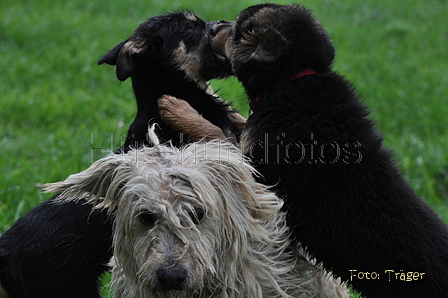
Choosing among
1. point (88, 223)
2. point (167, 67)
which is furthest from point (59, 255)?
point (167, 67)

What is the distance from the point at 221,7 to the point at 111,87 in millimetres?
3252

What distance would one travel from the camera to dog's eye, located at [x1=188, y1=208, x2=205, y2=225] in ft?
9.12

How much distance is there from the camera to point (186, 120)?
3957mm

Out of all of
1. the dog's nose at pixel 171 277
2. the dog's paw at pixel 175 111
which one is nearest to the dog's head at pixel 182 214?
the dog's nose at pixel 171 277

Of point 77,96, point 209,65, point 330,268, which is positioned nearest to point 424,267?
point 330,268

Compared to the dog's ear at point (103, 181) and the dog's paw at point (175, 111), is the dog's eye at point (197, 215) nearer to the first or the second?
the dog's ear at point (103, 181)

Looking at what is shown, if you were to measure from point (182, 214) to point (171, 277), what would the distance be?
0.31 metres

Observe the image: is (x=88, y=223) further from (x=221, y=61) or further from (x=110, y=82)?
(x=110, y=82)

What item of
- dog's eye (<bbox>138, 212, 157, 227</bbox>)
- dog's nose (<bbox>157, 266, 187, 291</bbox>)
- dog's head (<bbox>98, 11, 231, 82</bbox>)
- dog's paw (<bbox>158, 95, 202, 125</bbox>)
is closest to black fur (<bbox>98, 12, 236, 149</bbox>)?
dog's head (<bbox>98, 11, 231, 82</bbox>)

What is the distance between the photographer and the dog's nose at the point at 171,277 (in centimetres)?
261

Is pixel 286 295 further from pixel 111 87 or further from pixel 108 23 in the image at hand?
pixel 108 23

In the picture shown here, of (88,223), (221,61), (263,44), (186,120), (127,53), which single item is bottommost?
(88,223)

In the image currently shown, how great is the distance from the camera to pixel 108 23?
31.3ft

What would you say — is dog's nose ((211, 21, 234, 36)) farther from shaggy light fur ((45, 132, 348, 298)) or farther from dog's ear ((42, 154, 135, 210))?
dog's ear ((42, 154, 135, 210))
